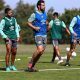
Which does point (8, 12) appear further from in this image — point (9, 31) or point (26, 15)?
point (26, 15)

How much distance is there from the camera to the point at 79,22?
16016 millimetres

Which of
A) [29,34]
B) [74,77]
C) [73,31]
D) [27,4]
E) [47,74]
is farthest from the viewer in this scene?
[27,4]

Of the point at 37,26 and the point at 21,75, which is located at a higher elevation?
the point at 37,26

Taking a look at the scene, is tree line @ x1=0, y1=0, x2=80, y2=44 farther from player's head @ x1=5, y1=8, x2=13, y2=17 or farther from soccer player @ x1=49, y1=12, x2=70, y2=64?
player's head @ x1=5, y1=8, x2=13, y2=17

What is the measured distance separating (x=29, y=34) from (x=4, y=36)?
6651cm

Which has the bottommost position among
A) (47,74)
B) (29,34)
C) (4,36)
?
(29,34)

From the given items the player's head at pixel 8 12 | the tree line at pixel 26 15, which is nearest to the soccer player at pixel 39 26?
the player's head at pixel 8 12

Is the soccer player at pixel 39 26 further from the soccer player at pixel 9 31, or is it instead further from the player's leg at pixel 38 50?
the soccer player at pixel 9 31

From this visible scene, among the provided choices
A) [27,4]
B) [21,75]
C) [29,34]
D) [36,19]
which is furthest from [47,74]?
[27,4]

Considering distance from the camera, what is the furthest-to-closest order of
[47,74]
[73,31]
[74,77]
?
1. [73,31]
2. [47,74]
3. [74,77]

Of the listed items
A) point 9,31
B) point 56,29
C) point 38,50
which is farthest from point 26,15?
point 38,50

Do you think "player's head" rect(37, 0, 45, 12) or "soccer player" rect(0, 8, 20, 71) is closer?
"player's head" rect(37, 0, 45, 12)

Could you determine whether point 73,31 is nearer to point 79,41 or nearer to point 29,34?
point 79,41

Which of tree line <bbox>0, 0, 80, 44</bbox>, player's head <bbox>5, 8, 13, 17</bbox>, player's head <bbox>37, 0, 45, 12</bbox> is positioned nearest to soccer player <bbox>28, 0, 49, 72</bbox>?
player's head <bbox>37, 0, 45, 12</bbox>
